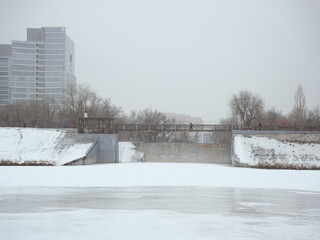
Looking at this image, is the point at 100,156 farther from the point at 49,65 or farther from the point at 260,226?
the point at 49,65

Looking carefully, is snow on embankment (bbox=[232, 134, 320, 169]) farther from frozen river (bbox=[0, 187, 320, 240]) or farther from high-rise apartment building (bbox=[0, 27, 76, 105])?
high-rise apartment building (bbox=[0, 27, 76, 105])

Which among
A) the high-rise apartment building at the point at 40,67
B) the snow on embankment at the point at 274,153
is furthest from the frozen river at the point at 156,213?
the high-rise apartment building at the point at 40,67

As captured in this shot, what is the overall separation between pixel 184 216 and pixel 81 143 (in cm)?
3444

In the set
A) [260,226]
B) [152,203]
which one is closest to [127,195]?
[152,203]

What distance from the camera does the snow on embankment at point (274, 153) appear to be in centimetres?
4309

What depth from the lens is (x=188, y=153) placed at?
51.1m

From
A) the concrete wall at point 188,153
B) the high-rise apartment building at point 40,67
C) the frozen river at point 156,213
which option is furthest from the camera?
the high-rise apartment building at point 40,67

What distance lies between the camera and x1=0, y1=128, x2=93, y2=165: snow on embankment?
44.0 m

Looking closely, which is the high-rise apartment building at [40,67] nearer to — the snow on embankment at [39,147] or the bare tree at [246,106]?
the bare tree at [246,106]

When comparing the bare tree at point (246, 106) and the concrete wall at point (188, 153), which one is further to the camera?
the bare tree at point (246, 106)

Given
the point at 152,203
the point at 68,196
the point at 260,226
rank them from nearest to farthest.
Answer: the point at 260,226 → the point at 152,203 → the point at 68,196

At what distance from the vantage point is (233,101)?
82.4 meters

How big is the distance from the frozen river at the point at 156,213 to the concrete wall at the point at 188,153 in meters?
26.8

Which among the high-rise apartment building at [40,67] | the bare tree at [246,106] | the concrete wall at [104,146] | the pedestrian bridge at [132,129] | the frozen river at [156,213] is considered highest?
the high-rise apartment building at [40,67]
